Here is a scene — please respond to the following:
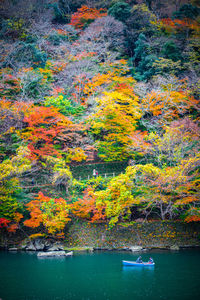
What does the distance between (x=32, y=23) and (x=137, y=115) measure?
2446cm

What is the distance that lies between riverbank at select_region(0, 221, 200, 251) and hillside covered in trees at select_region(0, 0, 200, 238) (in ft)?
2.46

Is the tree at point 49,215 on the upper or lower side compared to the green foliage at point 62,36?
lower

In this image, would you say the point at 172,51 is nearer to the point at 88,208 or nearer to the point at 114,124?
the point at 114,124

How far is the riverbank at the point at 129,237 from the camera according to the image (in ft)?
64.6

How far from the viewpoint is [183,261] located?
Result: 1595cm

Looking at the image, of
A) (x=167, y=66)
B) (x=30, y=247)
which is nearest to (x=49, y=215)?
(x=30, y=247)

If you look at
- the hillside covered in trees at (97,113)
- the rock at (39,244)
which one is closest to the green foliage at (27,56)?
the hillside covered in trees at (97,113)

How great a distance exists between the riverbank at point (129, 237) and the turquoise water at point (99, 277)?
4.76 ft

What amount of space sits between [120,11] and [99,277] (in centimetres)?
3872

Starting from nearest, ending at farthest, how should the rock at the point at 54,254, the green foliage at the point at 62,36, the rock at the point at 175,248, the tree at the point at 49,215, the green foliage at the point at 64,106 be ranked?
1. the rock at the point at 54,254
2. the rock at the point at 175,248
3. the tree at the point at 49,215
4. the green foliage at the point at 64,106
5. the green foliage at the point at 62,36

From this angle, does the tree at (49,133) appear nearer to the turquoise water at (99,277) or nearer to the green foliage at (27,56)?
the turquoise water at (99,277)

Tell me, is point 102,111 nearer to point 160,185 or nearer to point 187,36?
point 160,185

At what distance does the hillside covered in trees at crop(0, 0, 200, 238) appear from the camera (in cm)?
2033

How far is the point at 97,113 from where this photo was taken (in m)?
26.0
